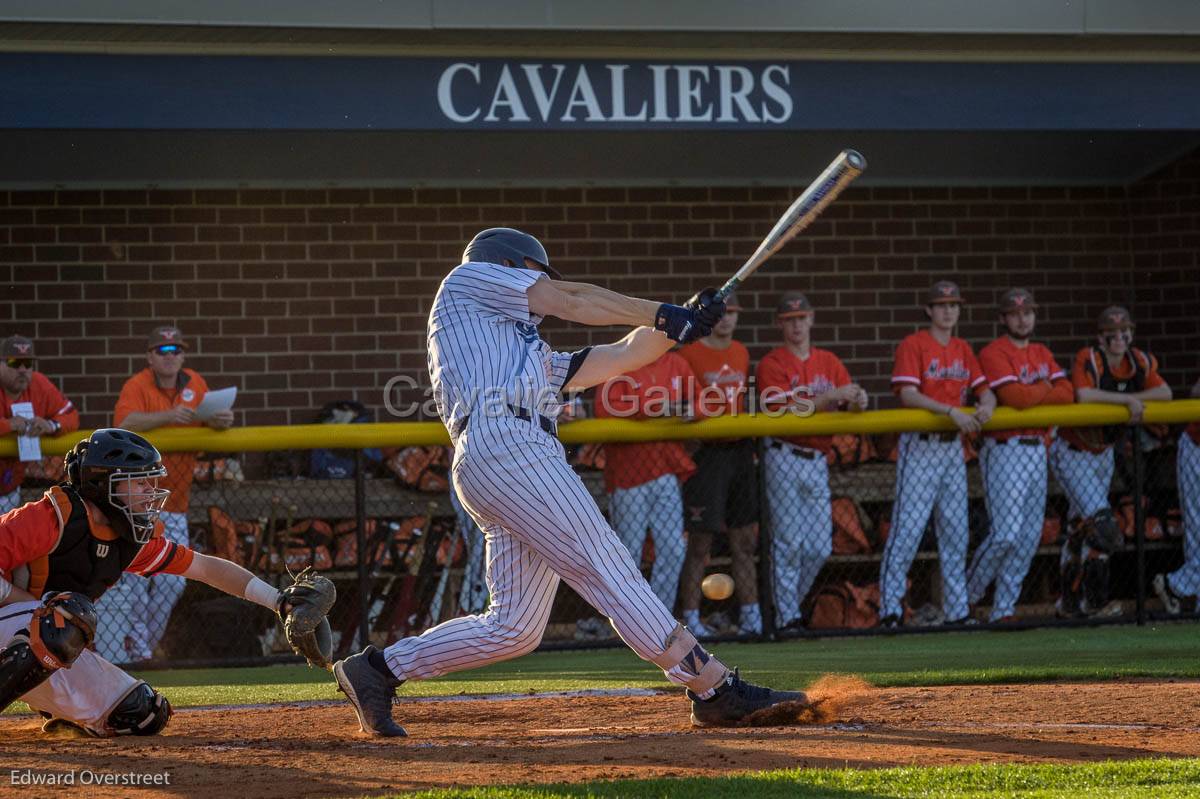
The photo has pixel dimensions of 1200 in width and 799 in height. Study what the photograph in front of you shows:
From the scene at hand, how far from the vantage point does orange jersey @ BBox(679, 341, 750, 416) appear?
819 cm

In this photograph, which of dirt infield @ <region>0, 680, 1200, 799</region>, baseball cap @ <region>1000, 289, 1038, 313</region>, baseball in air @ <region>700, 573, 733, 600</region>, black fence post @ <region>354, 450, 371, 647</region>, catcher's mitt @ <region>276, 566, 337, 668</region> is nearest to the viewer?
dirt infield @ <region>0, 680, 1200, 799</region>

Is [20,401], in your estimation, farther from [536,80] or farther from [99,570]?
[99,570]

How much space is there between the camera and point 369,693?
4645 millimetres

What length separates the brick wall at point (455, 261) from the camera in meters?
9.35

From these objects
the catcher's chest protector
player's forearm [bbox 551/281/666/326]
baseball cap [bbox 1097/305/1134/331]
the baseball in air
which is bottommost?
the baseball in air

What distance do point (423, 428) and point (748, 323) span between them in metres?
3.26

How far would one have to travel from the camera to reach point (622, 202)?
10.0m

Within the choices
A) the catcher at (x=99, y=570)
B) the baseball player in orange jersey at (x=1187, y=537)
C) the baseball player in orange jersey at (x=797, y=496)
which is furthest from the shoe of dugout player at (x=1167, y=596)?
the catcher at (x=99, y=570)

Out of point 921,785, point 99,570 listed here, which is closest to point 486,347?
point 99,570

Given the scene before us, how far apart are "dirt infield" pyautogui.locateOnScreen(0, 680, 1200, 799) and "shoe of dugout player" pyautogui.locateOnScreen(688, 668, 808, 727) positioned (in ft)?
0.20

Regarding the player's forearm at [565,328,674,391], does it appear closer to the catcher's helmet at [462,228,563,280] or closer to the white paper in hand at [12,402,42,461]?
the catcher's helmet at [462,228,563,280]

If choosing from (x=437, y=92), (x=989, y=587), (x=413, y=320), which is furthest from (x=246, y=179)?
(x=989, y=587)

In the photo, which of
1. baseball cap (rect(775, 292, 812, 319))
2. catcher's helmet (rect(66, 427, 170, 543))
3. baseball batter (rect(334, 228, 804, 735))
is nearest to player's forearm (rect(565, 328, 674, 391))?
baseball batter (rect(334, 228, 804, 735))

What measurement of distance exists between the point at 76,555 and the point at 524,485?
140cm
